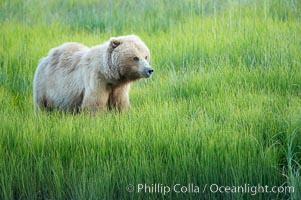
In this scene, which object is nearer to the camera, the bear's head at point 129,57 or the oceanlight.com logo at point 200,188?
the oceanlight.com logo at point 200,188

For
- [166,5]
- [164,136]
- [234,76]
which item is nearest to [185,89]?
[234,76]

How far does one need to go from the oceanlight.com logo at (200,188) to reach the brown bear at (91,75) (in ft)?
4.42

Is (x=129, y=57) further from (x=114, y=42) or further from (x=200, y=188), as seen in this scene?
(x=200, y=188)

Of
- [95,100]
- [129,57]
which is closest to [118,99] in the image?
[95,100]

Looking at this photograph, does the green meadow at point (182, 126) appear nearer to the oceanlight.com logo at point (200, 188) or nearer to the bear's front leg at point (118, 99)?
the oceanlight.com logo at point (200, 188)

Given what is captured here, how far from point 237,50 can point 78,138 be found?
267 centimetres

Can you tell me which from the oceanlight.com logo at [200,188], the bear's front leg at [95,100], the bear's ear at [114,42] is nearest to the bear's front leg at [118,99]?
the bear's front leg at [95,100]

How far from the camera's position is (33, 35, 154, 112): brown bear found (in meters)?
5.09

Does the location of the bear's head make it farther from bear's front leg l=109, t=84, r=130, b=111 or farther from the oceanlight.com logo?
the oceanlight.com logo

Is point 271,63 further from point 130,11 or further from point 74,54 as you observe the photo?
point 130,11

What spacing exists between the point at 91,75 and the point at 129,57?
0.42 m

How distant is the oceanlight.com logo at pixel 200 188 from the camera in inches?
149

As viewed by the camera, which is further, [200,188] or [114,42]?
[114,42]

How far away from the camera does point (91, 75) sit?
5.23 metres
